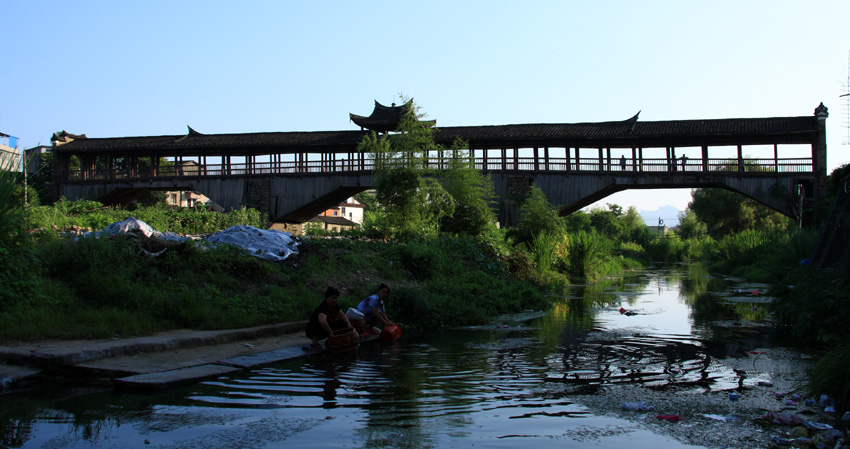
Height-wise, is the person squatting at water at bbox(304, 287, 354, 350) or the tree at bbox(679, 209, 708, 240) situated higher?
the tree at bbox(679, 209, 708, 240)

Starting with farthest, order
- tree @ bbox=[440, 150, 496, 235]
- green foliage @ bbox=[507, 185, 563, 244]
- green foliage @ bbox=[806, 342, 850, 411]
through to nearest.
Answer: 1. green foliage @ bbox=[507, 185, 563, 244]
2. tree @ bbox=[440, 150, 496, 235]
3. green foliage @ bbox=[806, 342, 850, 411]

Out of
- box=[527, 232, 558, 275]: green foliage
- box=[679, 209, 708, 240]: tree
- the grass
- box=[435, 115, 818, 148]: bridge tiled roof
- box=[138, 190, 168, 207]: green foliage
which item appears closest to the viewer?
the grass

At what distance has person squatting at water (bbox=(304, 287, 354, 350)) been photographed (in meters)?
7.54

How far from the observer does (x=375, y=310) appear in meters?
8.57

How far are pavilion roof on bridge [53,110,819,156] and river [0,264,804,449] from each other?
828 inches

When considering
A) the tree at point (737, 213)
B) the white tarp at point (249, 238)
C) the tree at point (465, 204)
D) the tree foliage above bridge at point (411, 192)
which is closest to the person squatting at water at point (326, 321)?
the white tarp at point (249, 238)

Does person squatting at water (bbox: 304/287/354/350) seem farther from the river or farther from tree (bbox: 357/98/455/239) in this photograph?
tree (bbox: 357/98/455/239)

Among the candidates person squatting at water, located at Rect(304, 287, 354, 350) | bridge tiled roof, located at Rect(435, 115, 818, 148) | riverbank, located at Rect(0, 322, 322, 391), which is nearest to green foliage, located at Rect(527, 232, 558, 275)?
bridge tiled roof, located at Rect(435, 115, 818, 148)

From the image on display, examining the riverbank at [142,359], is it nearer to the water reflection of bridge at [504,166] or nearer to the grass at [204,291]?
the grass at [204,291]

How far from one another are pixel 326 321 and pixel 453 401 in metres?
3.04

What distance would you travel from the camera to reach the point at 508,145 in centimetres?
3030

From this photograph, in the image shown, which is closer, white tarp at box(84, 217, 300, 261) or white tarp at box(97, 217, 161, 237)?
white tarp at box(97, 217, 161, 237)

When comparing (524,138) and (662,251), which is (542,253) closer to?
(524,138)

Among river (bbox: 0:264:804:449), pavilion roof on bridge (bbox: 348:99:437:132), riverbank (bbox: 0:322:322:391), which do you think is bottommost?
river (bbox: 0:264:804:449)
